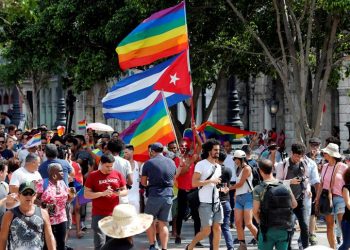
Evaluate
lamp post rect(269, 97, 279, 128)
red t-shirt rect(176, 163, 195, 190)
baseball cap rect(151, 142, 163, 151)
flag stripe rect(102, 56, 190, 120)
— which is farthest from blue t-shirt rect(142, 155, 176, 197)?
lamp post rect(269, 97, 279, 128)

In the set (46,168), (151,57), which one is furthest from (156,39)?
(46,168)

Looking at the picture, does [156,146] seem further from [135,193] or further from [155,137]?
[135,193]

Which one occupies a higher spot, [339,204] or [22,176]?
[22,176]

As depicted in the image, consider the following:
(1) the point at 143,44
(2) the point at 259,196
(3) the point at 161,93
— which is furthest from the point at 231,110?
(2) the point at 259,196

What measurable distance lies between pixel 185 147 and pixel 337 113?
23.1m


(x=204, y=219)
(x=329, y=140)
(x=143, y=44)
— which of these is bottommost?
(x=204, y=219)

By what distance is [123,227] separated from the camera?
7168 mm

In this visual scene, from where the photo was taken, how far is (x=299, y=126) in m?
19.5

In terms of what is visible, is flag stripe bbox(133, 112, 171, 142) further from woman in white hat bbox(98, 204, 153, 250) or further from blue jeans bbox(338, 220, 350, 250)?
woman in white hat bbox(98, 204, 153, 250)

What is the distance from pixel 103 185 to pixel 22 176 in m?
1.03

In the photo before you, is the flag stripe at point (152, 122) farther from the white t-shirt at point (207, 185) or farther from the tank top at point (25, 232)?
the tank top at point (25, 232)

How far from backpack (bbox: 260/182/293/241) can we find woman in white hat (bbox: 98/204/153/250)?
11.1 feet

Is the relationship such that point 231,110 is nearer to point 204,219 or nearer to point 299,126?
point 299,126

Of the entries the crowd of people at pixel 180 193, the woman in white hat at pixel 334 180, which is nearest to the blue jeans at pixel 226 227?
the crowd of people at pixel 180 193
